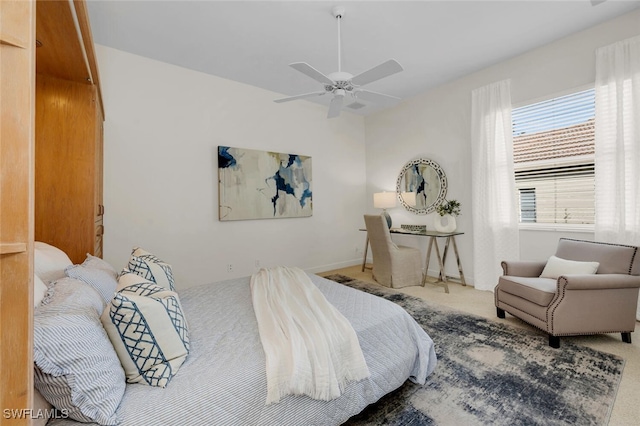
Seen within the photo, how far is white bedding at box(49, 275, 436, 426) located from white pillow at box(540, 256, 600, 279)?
1.70m

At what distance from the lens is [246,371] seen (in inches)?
45.8

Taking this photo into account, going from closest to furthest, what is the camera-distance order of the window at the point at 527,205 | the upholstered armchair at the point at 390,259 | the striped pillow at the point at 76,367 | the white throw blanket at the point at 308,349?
the striped pillow at the point at 76,367, the white throw blanket at the point at 308,349, the window at the point at 527,205, the upholstered armchair at the point at 390,259

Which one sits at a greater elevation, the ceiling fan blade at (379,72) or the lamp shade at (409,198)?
the ceiling fan blade at (379,72)

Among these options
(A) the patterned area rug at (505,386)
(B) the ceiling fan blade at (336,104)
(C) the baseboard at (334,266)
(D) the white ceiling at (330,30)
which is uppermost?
(D) the white ceiling at (330,30)

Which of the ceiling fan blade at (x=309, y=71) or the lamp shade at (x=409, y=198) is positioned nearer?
the ceiling fan blade at (x=309, y=71)

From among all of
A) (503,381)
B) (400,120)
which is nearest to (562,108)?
(400,120)

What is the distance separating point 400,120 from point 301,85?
187cm

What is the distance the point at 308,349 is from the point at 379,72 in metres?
2.09

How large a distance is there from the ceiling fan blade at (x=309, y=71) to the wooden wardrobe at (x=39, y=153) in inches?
50.5

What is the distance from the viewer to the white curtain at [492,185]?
3535mm

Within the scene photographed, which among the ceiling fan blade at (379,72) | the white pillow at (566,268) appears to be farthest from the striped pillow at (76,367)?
the white pillow at (566,268)

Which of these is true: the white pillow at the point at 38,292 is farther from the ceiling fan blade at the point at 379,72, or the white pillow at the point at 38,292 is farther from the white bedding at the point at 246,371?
the ceiling fan blade at the point at 379,72

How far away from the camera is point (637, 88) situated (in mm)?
2631

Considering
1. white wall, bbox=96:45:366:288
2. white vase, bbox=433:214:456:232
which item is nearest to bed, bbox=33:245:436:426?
white wall, bbox=96:45:366:288
